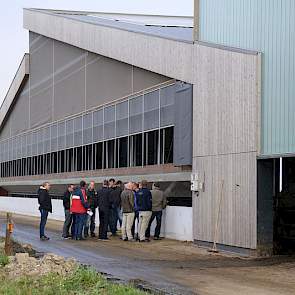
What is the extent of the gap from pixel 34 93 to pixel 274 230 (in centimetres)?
2915

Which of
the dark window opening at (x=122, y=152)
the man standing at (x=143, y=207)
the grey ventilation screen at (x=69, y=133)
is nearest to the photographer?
the man standing at (x=143, y=207)

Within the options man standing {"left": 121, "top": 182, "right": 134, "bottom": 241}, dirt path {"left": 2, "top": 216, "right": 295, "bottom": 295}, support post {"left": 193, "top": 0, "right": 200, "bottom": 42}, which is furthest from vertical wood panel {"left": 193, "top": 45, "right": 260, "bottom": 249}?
man standing {"left": 121, "top": 182, "right": 134, "bottom": 241}

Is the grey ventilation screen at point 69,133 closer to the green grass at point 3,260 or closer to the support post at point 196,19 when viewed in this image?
the support post at point 196,19

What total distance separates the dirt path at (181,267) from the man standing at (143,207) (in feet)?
2.28

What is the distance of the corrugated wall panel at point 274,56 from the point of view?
1493 centimetres

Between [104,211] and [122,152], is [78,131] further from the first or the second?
[104,211]

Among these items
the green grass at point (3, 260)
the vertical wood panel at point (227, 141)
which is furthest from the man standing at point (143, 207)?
the green grass at point (3, 260)

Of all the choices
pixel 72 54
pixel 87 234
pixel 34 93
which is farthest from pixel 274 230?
pixel 34 93

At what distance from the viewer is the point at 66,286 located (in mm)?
10383

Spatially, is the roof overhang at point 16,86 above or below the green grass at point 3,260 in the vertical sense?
above

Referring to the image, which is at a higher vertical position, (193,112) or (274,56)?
(274,56)

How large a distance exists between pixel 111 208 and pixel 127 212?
0.92m

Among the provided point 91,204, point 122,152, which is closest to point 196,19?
point 91,204

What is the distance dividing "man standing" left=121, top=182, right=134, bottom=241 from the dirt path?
0.37 m
